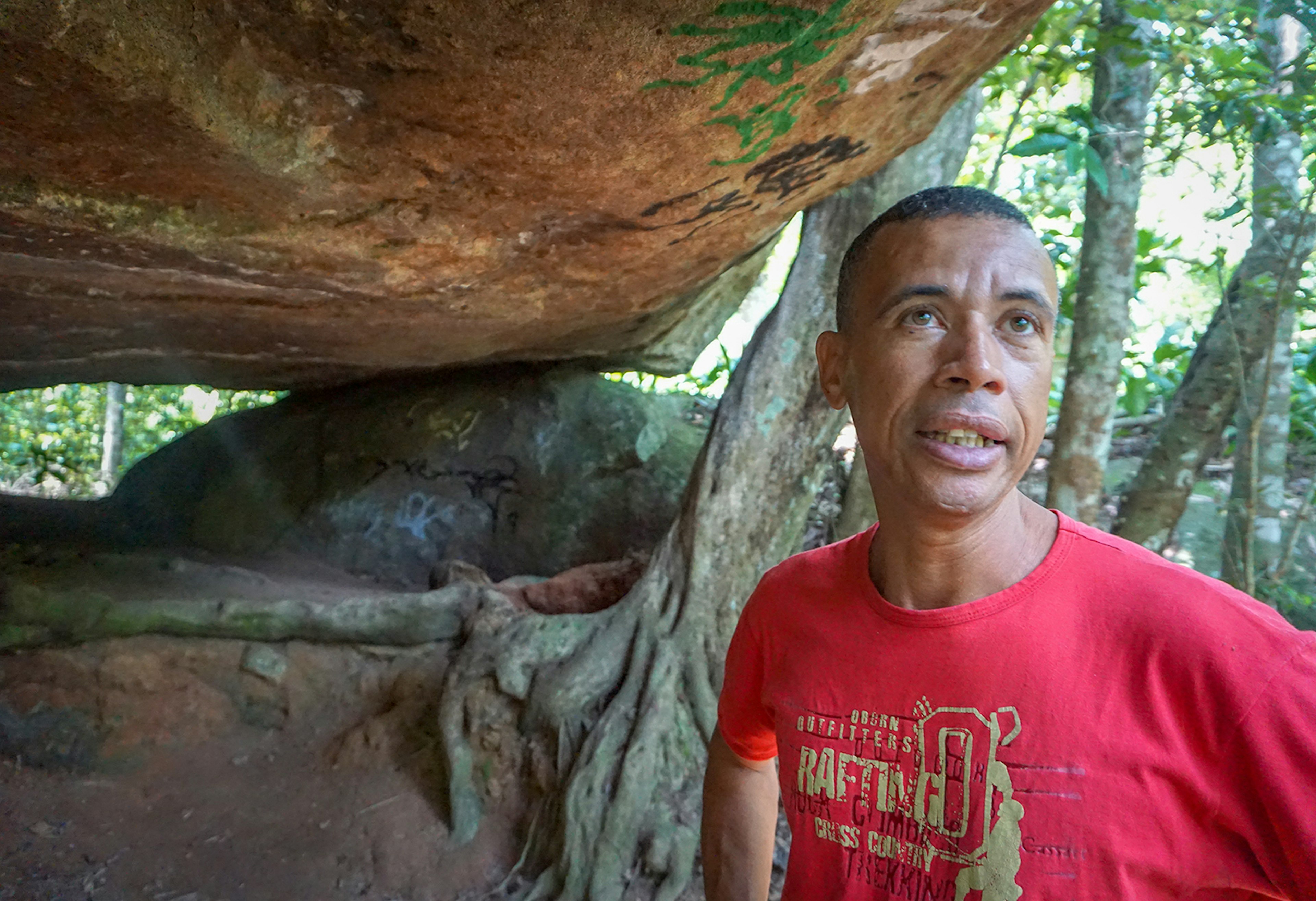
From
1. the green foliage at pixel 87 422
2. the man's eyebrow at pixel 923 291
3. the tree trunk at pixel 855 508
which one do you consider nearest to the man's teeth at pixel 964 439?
the man's eyebrow at pixel 923 291

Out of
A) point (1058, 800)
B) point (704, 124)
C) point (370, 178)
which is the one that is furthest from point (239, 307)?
point (1058, 800)

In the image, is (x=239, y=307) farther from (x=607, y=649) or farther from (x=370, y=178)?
(x=607, y=649)

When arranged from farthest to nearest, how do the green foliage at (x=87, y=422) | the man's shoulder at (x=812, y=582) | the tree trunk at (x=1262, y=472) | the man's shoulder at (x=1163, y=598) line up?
the green foliage at (x=87, y=422) → the tree trunk at (x=1262, y=472) → the man's shoulder at (x=812, y=582) → the man's shoulder at (x=1163, y=598)

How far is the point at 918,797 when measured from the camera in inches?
53.1

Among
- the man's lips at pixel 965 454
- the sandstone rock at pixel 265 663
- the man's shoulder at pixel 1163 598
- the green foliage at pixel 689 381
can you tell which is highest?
the green foliage at pixel 689 381

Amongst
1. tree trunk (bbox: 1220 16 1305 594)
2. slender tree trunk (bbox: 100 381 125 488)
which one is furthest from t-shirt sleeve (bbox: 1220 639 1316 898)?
slender tree trunk (bbox: 100 381 125 488)

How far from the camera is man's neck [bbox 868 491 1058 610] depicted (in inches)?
55.9

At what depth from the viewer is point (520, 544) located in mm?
5680

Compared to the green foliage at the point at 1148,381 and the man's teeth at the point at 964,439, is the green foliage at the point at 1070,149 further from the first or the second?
the green foliage at the point at 1148,381

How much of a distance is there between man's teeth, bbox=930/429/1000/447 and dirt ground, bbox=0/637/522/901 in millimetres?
3145

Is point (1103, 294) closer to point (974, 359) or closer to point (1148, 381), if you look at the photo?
point (974, 359)

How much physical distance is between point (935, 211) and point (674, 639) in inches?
115

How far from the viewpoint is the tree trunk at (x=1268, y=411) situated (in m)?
3.83

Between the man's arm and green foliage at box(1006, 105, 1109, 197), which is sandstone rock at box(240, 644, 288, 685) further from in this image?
green foliage at box(1006, 105, 1109, 197)
